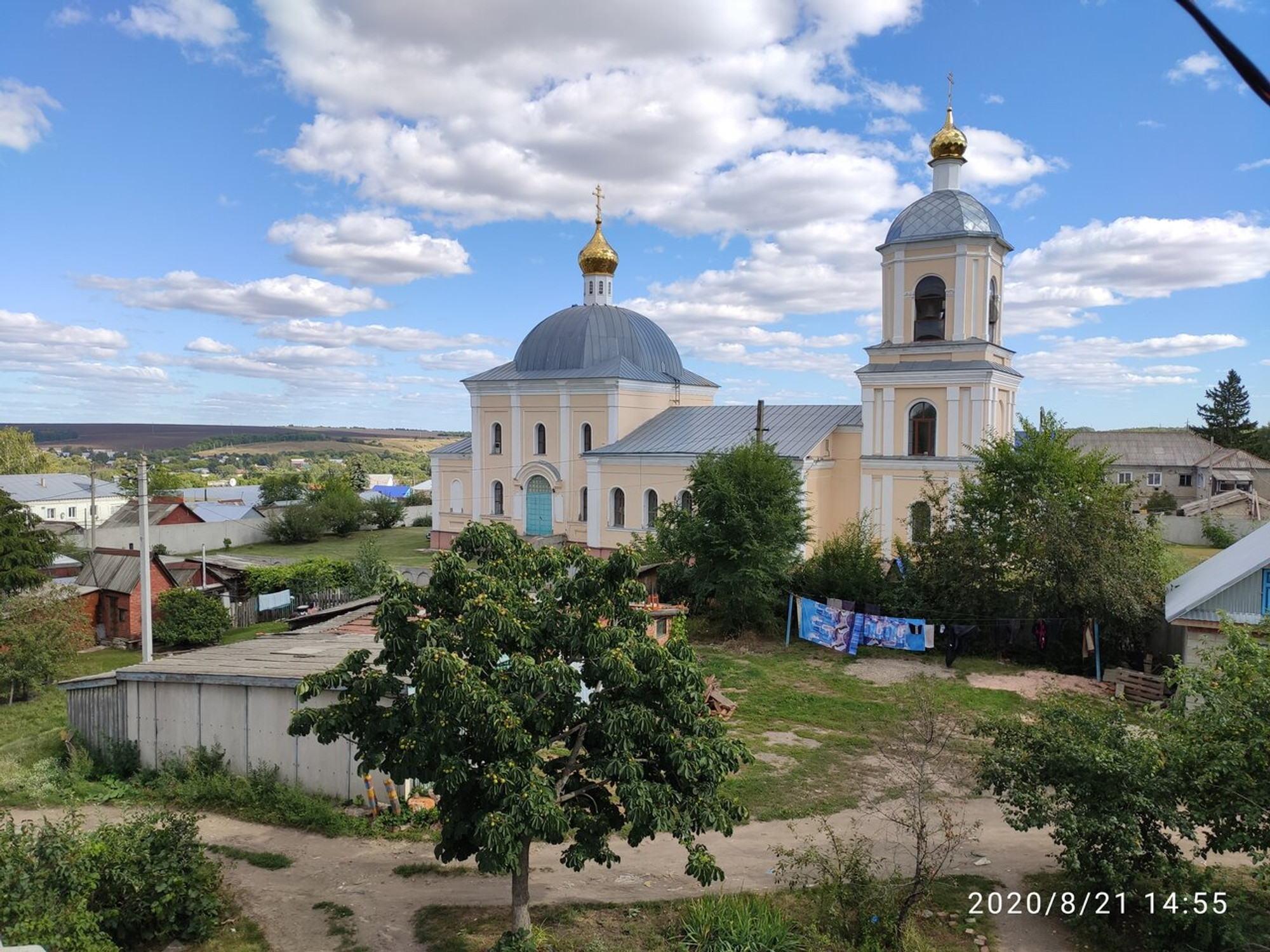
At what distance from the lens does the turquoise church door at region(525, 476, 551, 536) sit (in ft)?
121

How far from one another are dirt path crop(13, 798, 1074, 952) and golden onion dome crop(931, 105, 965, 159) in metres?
22.6

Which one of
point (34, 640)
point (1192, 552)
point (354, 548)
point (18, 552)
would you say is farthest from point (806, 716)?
point (1192, 552)

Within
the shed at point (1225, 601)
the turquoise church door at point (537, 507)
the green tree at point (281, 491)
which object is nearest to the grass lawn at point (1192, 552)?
the shed at point (1225, 601)

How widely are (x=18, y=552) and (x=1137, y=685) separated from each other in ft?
97.9

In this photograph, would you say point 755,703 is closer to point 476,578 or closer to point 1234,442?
point 476,578

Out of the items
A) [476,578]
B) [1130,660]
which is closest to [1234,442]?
[1130,660]

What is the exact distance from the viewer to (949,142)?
2783 cm

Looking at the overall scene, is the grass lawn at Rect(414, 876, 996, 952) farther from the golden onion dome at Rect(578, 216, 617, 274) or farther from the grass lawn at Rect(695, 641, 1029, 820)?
the golden onion dome at Rect(578, 216, 617, 274)

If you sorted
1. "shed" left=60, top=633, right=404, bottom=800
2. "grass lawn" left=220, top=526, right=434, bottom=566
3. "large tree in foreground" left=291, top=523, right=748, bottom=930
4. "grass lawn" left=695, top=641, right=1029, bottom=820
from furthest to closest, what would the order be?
"grass lawn" left=220, top=526, right=434, bottom=566
"grass lawn" left=695, top=641, right=1029, bottom=820
"shed" left=60, top=633, right=404, bottom=800
"large tree in foreground" left=291, top=523, right=748, bottom=930

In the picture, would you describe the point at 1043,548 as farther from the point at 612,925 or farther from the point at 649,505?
the point at 649,505

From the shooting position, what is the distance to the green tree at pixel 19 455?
70375mm

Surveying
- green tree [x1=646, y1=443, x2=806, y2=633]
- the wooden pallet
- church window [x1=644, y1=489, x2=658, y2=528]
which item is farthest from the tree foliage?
church window [x1=644, y1=489, x2=658, y2=528]

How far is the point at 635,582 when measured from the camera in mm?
8375

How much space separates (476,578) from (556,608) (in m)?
0.88
